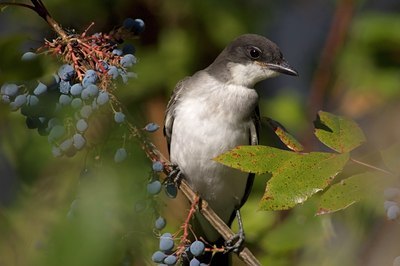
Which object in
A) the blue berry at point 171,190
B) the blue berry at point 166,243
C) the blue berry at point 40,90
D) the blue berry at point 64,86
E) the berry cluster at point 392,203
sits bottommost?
the blue berry at point 171,190

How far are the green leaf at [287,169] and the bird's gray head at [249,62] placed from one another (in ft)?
5.61

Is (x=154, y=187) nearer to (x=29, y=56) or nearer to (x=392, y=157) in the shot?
(x=29, y=56)

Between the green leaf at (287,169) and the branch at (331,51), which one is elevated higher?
the green leaf at (287,169)

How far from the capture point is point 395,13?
4.70 m

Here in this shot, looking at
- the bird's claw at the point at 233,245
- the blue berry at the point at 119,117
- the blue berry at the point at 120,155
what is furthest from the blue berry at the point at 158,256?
the blue berry at the point at 120,155

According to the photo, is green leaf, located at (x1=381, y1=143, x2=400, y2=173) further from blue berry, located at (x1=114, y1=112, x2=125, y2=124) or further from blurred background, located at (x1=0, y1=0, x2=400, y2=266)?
blue berry, located at (x1=114, y1=112, x2=125, y2=124)

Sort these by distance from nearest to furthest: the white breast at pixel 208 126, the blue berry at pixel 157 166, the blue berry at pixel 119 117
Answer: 1. the blue berry at pixel 119 117
2. the blue berry at pixel 157 166
3. the white breast at pixel 208 126

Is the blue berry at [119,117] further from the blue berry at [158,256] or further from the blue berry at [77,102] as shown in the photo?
the blue berry at [158,256]

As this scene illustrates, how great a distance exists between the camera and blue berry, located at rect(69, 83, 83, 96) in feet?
6.32

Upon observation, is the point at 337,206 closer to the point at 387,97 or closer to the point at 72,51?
the point at 72,51

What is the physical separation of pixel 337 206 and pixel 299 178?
12cm

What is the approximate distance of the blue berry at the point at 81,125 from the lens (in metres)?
1.71

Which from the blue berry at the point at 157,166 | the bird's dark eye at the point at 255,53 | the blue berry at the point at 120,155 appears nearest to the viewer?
the blue berry at the point at 120,155

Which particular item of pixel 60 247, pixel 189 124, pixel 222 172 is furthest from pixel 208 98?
pixel 60 247
